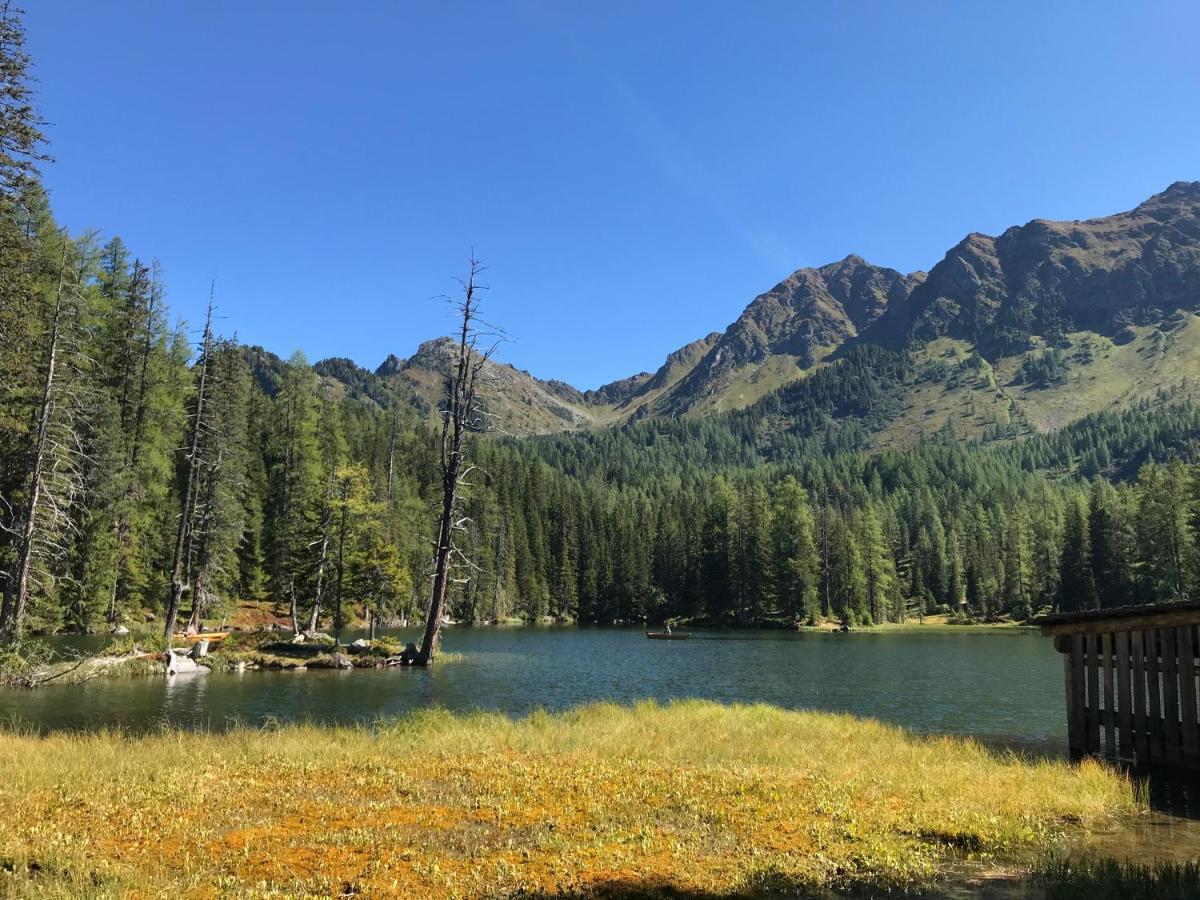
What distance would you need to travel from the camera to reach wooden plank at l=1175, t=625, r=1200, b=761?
15.5 meters

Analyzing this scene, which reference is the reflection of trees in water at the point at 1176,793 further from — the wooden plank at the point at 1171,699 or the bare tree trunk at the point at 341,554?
the bare tree trunk at the point at 341,554

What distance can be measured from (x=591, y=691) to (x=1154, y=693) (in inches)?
888

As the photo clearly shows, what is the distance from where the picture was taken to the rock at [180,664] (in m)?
36.5

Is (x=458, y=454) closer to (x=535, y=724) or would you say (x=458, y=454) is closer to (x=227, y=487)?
(x=535, y=724)

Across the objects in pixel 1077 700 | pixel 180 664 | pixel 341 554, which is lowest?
pixel 180 664

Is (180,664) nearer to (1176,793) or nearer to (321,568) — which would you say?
(321,568)

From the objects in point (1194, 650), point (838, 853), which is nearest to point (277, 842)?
point (838, 853)

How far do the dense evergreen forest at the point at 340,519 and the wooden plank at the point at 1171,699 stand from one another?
27.4 m

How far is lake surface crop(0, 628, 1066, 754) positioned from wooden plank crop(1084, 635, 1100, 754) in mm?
1567

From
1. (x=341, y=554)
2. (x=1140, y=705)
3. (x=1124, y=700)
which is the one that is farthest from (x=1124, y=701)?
(x=341, y=554)

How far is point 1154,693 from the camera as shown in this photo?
1634cm

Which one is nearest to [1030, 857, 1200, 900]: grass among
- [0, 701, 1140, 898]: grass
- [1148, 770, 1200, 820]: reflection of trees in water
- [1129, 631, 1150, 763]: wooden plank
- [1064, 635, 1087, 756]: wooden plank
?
[0, 701, 1140, 898]: grass

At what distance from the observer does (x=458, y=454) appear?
124 feet

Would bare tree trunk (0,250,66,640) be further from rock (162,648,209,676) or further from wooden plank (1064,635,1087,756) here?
wooden plank (1064,635,1087,756)
